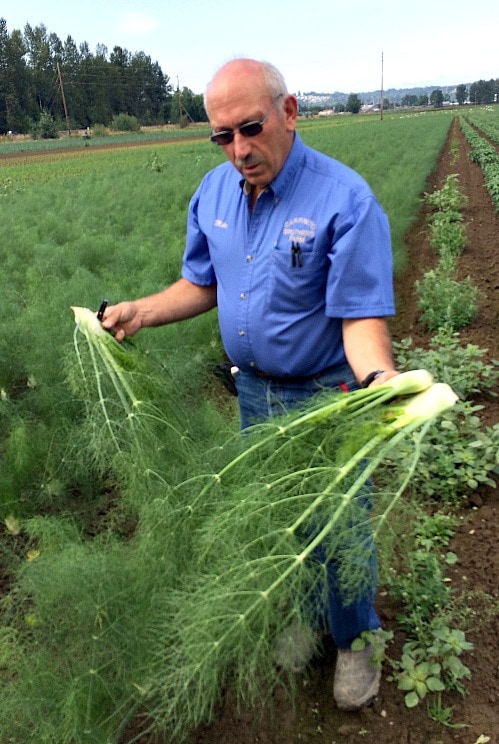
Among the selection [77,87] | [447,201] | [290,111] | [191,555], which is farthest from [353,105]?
[191,555]

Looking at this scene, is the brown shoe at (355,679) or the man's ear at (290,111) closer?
the man's ear at (290,111)

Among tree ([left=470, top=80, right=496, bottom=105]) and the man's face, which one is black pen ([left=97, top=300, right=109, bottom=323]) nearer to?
the man's face

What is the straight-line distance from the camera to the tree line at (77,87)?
6875 cm

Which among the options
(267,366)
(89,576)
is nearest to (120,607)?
(89,576)

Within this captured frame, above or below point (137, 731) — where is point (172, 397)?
above

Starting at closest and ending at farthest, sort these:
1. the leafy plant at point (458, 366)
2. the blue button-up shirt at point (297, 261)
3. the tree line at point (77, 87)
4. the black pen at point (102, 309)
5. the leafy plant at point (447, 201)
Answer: the blue button-up shirt at point (297, 261), the black pen at point (102, 309), the leafy plant at point (458, 366), the leafy plant at point (447, 201), the tree line at point (77, 87)

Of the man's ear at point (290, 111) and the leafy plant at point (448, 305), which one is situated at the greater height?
the man's ear at point (290, 111)

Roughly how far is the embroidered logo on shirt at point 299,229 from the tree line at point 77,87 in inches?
2559

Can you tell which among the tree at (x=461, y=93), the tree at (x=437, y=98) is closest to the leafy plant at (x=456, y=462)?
the tree at (x=437, y=98)

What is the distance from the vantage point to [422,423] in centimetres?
181

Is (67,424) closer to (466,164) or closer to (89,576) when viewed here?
(89,576)

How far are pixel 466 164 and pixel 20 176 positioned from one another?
15905 millimetres

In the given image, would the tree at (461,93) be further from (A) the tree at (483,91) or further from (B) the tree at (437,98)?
(B) the tree at (437,98)

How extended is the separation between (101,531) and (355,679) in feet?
5.44
